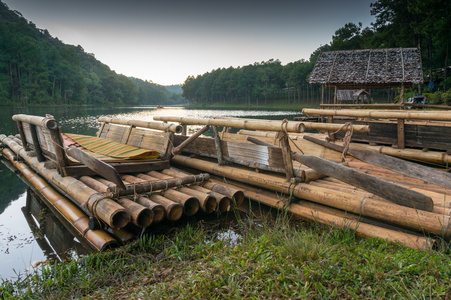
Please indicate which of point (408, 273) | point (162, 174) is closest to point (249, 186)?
point (162, 174)

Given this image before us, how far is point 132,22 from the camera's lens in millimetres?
60719

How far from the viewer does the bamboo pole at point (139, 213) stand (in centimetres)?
374

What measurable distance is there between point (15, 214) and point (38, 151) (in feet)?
5.35

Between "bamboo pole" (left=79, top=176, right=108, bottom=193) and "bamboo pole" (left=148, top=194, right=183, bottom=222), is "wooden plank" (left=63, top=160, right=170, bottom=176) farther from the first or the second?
"bamboo pole" (left=148, top=194, right=183, bottom=222)

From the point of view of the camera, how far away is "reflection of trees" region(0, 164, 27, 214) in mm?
6600

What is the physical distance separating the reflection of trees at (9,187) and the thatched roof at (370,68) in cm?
1479

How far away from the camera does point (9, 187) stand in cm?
769

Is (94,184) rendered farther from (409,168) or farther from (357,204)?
(409,168)

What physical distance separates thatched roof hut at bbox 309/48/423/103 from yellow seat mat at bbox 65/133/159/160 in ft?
42.5

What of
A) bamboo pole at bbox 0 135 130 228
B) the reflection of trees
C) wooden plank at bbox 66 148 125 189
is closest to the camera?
bamboo pole at bbox 0 135 130 228

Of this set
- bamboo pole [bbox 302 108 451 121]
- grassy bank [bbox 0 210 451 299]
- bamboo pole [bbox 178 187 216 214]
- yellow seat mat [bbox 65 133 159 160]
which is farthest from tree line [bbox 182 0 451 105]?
grassy bank [bbox 0 210 451 299]

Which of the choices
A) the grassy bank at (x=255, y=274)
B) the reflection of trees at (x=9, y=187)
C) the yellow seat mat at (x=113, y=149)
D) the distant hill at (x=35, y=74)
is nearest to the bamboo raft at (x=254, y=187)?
the yellow seat mat at (x=113, y=149)

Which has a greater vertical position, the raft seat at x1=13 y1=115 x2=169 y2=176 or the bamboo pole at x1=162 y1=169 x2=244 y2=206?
the raft seat at x1=13 y1=115 x2=169 y2=176

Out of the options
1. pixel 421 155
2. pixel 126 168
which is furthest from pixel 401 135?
pixel 126 168
